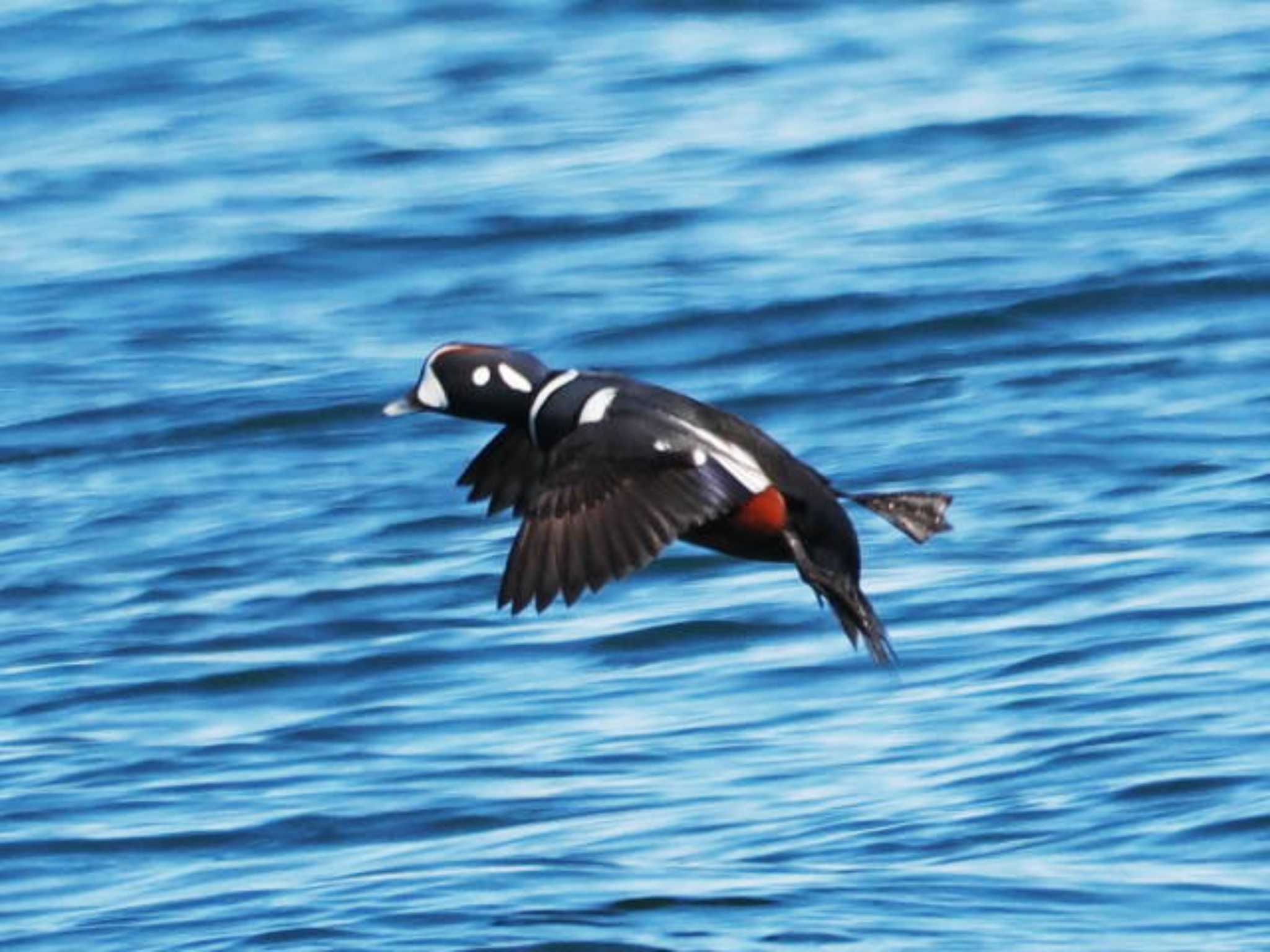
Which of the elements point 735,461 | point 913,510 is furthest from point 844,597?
point 913,510

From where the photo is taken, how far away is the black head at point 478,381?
20.4 feet

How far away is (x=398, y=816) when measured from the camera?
24.4 feet

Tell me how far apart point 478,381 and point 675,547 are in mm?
3149

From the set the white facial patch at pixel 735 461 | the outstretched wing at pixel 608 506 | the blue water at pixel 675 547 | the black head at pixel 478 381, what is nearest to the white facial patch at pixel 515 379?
the black head at pixel 478 381

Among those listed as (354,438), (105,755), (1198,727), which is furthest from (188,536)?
(1198,727)

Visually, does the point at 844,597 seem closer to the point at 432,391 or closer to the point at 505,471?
the point at 432,391

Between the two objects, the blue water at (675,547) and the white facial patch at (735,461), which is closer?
the white facial patch at (735,461)

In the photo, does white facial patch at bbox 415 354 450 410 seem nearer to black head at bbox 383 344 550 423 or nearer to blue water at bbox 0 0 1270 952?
black head at bbox 383 344 550 423

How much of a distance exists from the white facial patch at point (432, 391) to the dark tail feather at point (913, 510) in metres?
0.69

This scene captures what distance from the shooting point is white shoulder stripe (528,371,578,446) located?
244 inches

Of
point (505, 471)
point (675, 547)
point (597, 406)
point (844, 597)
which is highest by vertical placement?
point (597, 406)

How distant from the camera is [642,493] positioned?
5859 mm

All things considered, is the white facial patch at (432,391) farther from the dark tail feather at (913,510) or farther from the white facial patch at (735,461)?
the dark tail feather at (913,510)

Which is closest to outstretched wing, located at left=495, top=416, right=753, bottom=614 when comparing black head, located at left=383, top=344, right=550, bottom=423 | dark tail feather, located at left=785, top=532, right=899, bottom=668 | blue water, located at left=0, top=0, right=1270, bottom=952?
dark tail feather, located at left=785, top=532, right=899, bottom=668
